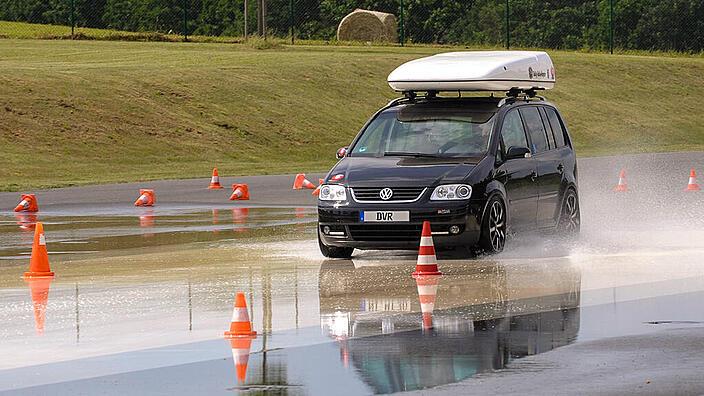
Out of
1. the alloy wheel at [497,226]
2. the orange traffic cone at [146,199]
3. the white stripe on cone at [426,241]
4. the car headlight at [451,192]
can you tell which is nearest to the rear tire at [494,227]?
the alloy wheel at [497,226]

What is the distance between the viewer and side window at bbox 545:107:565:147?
17281 mm

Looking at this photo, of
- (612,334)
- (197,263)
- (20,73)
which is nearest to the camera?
(612,334)

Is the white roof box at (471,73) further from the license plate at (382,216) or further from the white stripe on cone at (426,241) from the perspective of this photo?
the white stripe on cone at (426,241)

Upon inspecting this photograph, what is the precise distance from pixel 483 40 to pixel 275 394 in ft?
231

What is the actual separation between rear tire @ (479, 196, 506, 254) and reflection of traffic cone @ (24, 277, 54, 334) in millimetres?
4400

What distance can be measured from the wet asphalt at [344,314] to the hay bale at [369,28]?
4690 centimetres

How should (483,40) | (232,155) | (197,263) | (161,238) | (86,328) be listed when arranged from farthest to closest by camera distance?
(483,40) → (232,155) → (161,238) → (197,263) → (86,328)

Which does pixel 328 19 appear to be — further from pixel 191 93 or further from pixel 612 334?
pixel 612 334

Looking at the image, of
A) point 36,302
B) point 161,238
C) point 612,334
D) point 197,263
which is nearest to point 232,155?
point 161,238

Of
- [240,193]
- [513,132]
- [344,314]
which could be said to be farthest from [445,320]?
[240,193]

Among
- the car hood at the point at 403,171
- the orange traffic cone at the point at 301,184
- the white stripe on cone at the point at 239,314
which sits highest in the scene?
the car hood at the point at 403,171

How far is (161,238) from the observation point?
1764 cm

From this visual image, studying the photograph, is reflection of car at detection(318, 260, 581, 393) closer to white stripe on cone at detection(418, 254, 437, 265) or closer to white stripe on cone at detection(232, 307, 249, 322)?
white stripe on cone at detection(418, 254, 437, 265)

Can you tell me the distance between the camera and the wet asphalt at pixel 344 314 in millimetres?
8320
